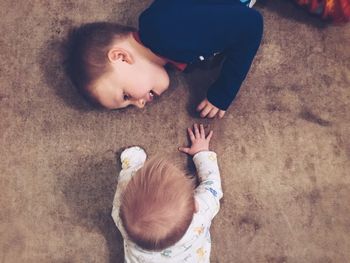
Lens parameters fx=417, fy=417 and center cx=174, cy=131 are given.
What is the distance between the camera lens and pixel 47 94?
124 cm

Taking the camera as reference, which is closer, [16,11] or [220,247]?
[220,247]

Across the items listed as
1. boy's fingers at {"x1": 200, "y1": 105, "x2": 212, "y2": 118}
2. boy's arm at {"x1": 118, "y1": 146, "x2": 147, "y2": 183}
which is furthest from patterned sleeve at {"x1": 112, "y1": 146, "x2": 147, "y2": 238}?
boy's fingers at {"x1": 200, "y1": 105, "x2": 212, "y2": 118}

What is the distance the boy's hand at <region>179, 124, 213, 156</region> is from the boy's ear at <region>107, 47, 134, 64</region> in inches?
11.2

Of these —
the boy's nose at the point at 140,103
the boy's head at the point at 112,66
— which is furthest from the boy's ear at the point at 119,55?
the boy's nose at the point at 140,103

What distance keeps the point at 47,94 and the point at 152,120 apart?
0.32 metres

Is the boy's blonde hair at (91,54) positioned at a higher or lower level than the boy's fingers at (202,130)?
higher

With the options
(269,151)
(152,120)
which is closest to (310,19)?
(269,151)

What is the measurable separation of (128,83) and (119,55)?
0.08 meters

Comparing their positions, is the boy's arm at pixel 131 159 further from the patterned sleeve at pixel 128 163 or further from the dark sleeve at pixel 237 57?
the dark sleeve at pixel 237 57

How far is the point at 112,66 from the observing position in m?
1.06

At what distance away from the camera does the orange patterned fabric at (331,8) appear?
1.17 meters

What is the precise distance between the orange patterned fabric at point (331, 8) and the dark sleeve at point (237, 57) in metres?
0.20

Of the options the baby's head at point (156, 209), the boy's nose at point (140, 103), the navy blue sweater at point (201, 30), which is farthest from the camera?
the boy's nose at point (140, 103)

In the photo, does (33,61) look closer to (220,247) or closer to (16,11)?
(16,11)
